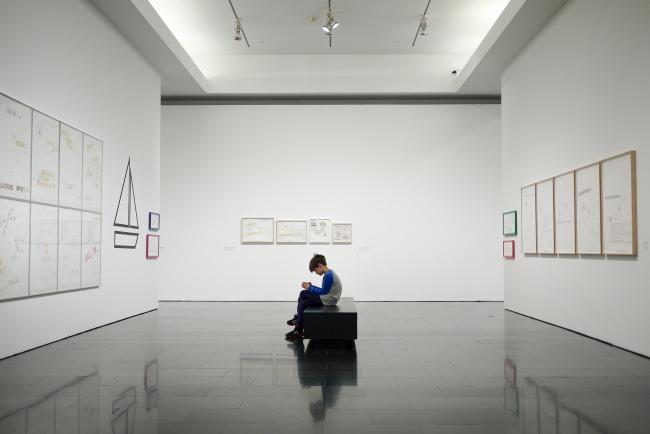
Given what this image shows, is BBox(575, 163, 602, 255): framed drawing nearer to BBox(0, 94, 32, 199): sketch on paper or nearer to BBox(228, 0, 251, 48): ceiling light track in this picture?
BBox(228, 0, 251, 48): ceiling light track

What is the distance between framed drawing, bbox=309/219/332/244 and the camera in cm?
1474

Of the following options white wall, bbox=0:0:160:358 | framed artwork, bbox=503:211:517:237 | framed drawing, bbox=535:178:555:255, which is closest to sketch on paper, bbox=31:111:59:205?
white wall, bbox=0:0:160:358

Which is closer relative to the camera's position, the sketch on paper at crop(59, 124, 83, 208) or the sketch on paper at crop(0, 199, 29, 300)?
the sketch on paper at crop(0, 199, 29, 300)

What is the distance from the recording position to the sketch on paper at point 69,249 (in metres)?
7.97

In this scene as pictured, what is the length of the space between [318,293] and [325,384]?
285 centimetres

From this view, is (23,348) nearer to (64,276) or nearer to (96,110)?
(64,276)

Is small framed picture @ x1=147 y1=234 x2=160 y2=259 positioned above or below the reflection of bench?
above

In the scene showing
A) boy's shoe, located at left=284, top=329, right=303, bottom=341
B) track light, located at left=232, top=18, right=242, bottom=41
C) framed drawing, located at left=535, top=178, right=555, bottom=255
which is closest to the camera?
boy's shoe, located at left=284, top=329, right=303, bottom=341

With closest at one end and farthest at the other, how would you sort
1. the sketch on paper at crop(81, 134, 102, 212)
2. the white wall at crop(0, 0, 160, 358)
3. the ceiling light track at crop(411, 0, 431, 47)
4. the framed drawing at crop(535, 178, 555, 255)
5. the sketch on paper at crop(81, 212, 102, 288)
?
the white wall at crop(0, 0, 160, 358)
the sketch on paper at crop(81, 212, 102, 288)
the sketch on paper at crop(81, 134, 102, 212)
the framed drawing at crop(535, 178, 555, 255)
the ceiling light track at crop(411, 0, 431, 47)

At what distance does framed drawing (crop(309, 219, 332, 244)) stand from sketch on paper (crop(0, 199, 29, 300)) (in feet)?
27.8

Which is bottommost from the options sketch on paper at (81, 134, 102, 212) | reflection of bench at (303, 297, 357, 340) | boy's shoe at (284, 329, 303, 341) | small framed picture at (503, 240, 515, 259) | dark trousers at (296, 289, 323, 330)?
boy's shoe at (284, 329, 303, 341)

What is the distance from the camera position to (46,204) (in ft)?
24.8

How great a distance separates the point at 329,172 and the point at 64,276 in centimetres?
831

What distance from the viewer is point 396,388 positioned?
5016 millimetres
